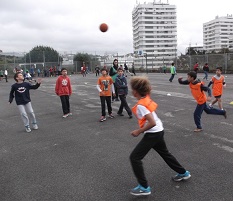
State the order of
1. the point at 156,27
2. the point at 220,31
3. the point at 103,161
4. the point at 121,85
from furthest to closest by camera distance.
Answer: the point at 220,31 → the point at 156,27 → the point at 121,85 → the point at 103,161

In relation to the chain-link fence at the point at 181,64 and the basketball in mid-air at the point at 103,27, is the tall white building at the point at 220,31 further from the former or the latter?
the basketball in mid-air at the point at 103,27

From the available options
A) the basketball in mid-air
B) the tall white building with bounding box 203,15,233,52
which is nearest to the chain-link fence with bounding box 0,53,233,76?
the basketball in mid-air

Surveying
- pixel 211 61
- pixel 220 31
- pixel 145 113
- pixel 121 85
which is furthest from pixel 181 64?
pixel 220 31

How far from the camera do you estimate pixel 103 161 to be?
4871 millimetres

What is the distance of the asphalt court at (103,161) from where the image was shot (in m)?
3.69

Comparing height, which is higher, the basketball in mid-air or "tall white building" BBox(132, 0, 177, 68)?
"tall white building" BBox(132, 0, 177, 68)

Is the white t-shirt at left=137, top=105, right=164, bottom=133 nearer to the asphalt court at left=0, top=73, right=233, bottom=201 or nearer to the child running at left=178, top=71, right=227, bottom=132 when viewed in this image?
the asphalt court at left=0, top=73, right=233, bottom=201

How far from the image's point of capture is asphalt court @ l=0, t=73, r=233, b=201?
369 cm

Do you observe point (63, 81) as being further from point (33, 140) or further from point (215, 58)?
point (215, 58)

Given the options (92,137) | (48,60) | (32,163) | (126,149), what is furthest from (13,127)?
(48,60)

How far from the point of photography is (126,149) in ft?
18.0

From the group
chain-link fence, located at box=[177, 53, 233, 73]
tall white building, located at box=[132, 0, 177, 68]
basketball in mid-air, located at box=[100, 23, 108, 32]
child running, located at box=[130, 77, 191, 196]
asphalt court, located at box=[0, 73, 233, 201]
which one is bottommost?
asphalt court, located at box=[0, 73, 233, 201]

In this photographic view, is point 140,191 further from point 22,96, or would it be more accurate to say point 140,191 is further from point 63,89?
point 63,89

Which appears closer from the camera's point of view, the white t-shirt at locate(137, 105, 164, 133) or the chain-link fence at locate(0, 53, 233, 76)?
the white t-shirt at locate(137, 105, 164, 133)
